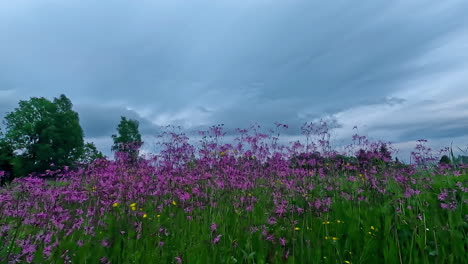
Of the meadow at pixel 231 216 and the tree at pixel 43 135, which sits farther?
the tree at pixel 43 135

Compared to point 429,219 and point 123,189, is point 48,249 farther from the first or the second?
point 429,219

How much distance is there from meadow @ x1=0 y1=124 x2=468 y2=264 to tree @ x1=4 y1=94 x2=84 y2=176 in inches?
1108

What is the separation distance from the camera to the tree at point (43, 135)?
3030 cm

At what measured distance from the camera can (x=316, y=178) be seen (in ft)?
21.0

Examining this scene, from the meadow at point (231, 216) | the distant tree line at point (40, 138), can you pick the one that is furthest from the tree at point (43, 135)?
the meadow at point (231, 216)

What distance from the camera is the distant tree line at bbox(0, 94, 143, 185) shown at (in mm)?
30234

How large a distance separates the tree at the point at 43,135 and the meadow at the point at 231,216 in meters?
28.1

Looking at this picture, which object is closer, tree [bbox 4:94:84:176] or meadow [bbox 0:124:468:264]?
meadow [bbox 0:124:468:264]

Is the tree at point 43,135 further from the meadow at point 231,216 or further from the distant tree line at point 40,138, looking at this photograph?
the meadow at point 231,216

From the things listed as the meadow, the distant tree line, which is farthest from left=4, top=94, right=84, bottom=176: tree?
the meadow

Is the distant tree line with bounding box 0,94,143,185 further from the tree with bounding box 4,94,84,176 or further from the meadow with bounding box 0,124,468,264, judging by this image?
the meadow with bounding box 0,124,468,264

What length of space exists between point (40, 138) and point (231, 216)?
3459 cm

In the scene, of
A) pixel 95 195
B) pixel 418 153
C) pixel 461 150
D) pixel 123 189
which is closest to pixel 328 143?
pixel 418 153

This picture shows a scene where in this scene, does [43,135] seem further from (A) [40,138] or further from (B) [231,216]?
(B) [231,216]
